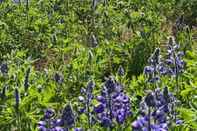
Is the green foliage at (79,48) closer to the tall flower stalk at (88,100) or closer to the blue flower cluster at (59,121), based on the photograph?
the tall flower stalk at (88,100)

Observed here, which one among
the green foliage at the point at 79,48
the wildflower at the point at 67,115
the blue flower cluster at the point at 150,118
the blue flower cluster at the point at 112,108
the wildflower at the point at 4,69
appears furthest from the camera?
the wildflower at the point at 4,69

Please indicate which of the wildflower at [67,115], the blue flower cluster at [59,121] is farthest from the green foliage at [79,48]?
the wildflower at [67,115]

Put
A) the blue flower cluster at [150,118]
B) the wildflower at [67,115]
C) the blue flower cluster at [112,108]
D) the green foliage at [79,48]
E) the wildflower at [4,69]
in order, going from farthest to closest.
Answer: the wildflower at [4,69] < the green foliage at [79,48] < the blue flower cluster at [112,108] < the wildflower at [67,115] < the blue flower cluster at [150,118]

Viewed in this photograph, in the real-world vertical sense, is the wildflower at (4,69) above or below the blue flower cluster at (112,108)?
above

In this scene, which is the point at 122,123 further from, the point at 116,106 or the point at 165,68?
the point at 165,68

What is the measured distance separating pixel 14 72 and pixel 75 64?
747 millimetres

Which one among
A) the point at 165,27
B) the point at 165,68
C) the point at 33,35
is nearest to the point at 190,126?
the point at 165,68

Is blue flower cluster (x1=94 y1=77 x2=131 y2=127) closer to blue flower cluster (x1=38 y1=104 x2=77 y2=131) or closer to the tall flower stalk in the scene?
the tall flower stalk

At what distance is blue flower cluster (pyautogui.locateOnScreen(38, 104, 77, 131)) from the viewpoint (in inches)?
110

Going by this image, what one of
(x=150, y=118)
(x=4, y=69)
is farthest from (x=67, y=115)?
(x=4, y=69)

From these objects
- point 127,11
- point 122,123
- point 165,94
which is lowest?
point 122,123

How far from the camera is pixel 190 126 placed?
3.14m

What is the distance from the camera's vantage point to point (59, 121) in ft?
10.1

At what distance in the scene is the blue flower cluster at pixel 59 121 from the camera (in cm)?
280
